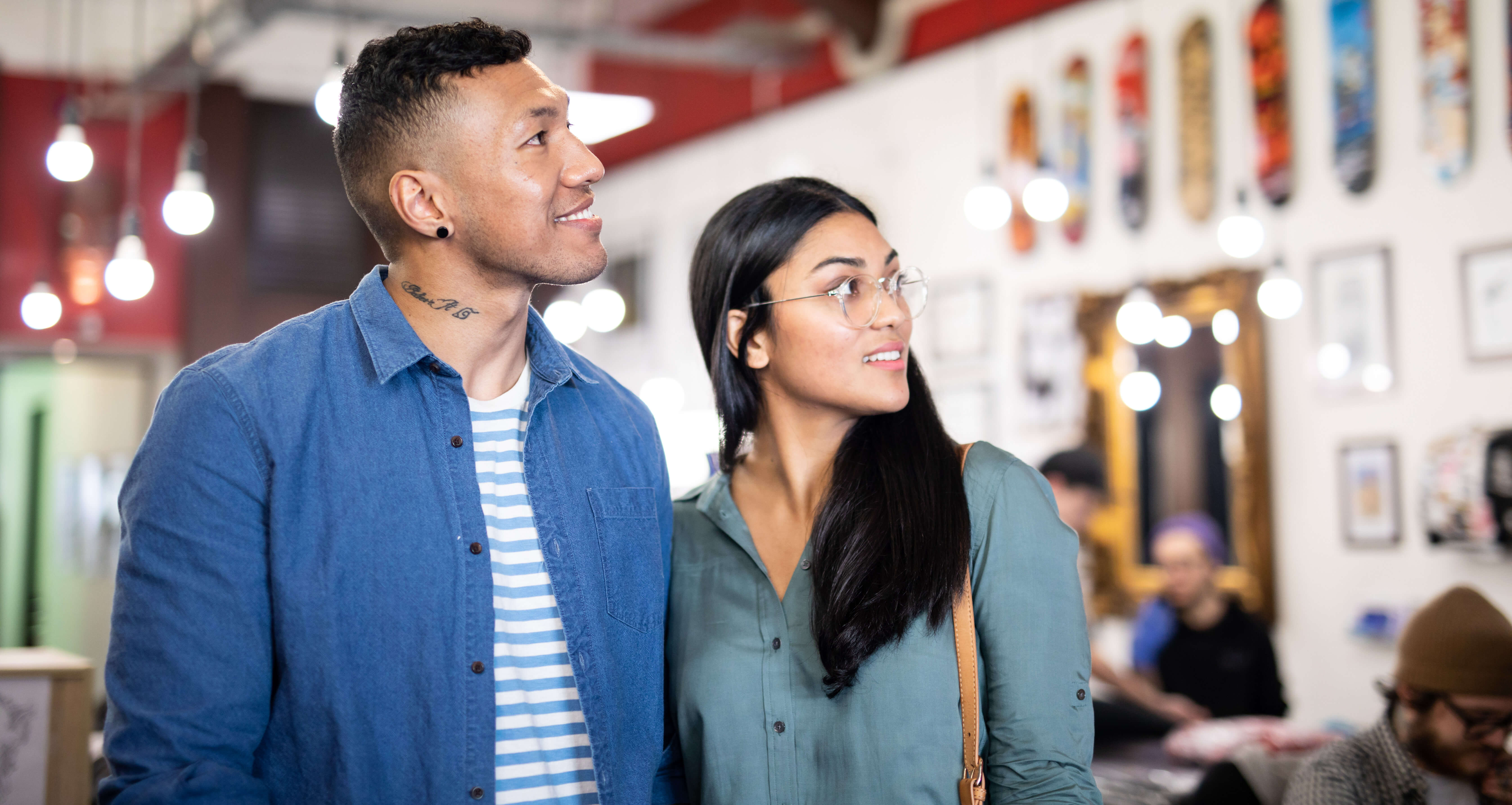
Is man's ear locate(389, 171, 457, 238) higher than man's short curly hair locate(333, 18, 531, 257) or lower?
lower

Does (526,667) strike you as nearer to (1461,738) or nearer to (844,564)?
(844,564)

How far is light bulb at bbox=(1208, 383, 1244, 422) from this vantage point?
5.45m

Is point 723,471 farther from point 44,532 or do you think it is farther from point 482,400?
point 44,532

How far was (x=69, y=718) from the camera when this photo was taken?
2449mm

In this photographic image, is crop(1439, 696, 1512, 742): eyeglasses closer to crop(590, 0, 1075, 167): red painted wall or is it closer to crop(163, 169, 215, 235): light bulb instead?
crop(590, 0, 1075, 167): red painted wall

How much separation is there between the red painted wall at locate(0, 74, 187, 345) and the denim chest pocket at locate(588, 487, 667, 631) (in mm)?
7709

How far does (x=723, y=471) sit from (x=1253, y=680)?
3.48 metres

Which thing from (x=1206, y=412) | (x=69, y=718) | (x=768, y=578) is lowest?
(x=69, y=718)

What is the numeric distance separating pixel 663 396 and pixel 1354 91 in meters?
4.16

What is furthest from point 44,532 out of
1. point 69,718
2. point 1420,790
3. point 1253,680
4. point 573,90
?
point 1420,790

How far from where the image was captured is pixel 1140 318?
5.52 metres

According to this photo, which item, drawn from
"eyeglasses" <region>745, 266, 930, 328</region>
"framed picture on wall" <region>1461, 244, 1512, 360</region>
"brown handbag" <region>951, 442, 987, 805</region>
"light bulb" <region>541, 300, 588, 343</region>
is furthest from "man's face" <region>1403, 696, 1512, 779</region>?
"light bulb" <region>541, 300, 588, 343</region>

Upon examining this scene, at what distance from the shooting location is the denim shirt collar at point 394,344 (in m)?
1.70

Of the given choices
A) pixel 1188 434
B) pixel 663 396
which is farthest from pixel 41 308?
pixel 1188 434
